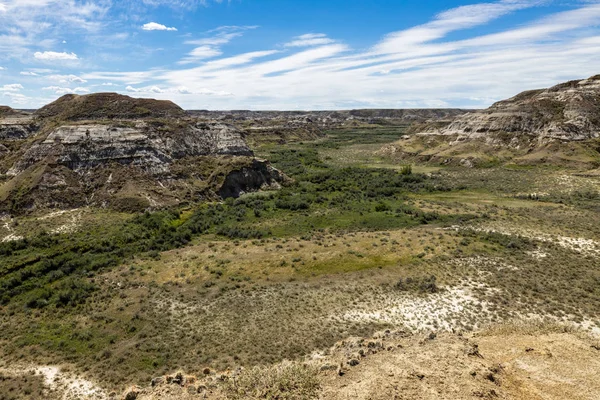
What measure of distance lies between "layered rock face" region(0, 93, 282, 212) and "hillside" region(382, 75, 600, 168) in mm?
63600

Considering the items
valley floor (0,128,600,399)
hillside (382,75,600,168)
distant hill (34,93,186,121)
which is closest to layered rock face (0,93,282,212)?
distant hill (34,93,186,121)

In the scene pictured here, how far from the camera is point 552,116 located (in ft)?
337

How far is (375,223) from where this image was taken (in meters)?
50.4

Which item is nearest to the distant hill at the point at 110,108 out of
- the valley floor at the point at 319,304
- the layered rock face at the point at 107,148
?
the layered rock face at the point at 107,148

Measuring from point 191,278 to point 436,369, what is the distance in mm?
24696

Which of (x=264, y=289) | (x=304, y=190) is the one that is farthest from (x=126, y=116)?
(x=264, y=289)

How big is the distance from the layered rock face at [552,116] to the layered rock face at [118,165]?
3061 inches

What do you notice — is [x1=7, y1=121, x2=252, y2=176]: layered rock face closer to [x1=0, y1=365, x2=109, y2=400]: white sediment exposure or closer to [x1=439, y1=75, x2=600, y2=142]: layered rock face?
[x1=0, y1=365, x2=109, y2=400]: white sediment exposure

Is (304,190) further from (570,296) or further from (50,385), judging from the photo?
(50,385)

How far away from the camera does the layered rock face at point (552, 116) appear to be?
96.8 m

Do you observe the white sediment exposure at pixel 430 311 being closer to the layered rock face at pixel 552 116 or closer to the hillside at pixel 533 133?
the hillside at pixel 533 133

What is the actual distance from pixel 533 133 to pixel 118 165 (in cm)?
11128

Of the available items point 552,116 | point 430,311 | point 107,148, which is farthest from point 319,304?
point 552,116

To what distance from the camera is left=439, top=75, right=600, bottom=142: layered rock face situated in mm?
96750
